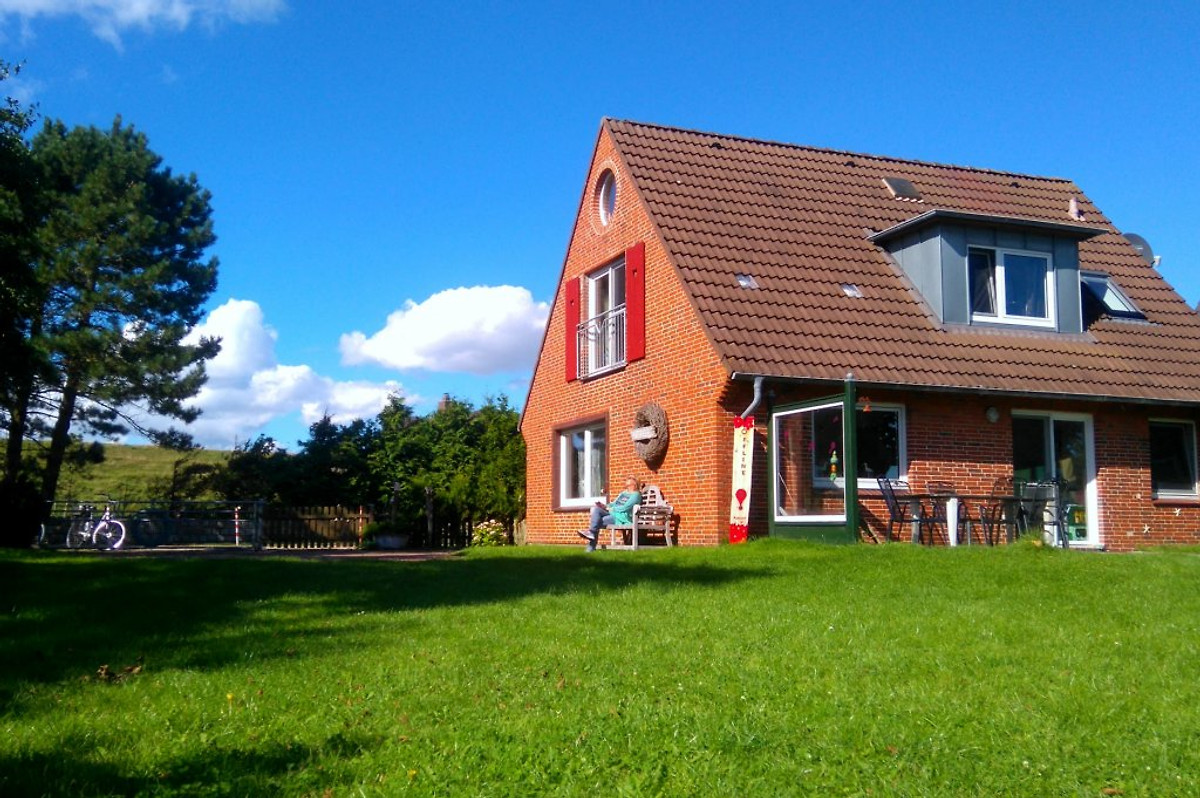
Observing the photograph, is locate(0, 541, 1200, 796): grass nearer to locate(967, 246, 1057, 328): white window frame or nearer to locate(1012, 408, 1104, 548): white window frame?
locate(1012, 408, 1104, 548): white window frame

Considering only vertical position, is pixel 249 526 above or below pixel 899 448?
below

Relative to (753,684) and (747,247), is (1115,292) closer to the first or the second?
(747,247)

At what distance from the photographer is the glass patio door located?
1650 cm

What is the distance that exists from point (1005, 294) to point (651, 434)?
5.89 metres

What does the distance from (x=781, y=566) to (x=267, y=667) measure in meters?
6.22

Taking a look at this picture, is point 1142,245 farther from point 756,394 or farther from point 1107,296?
point 756,394

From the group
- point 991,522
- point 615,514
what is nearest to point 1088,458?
point 991,522

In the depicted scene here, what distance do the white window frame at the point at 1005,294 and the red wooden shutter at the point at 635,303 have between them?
4.98 meters

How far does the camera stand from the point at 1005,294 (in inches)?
682

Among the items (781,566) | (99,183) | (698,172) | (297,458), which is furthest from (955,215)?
(99,183)

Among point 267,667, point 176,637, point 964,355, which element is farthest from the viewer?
point 964,355

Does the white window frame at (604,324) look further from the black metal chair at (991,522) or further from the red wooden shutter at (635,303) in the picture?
the black metal chair at (991,522)

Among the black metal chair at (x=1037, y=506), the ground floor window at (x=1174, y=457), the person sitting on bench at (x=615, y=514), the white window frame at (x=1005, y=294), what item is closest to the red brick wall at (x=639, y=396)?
the person sitting on bench at (x=615, y=514)

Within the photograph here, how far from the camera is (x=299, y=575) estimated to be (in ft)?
36.9
